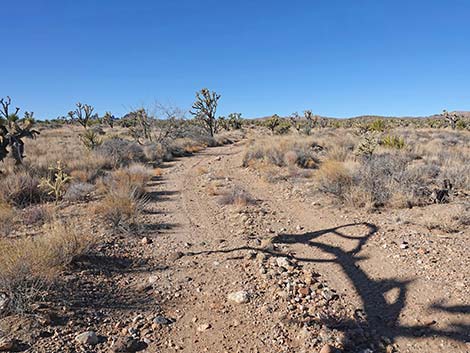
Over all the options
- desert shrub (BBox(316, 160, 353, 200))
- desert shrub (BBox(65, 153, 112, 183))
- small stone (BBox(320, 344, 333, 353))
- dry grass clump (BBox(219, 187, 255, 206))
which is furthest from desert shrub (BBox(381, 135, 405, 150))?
small stone (BBox(320, 344, 333, 353))

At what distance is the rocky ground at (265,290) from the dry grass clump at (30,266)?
15 cm

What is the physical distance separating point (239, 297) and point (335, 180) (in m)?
5.20

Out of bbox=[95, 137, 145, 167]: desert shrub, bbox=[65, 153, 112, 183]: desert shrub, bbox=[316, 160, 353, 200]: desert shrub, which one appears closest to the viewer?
bbox=[316, 160, 353, 200]: desert shrub

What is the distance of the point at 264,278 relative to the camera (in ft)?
13.2

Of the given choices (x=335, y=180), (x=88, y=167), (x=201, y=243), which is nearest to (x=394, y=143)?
(x=335, y=180)

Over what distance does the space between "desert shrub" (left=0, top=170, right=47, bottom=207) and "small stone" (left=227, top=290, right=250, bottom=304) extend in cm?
597

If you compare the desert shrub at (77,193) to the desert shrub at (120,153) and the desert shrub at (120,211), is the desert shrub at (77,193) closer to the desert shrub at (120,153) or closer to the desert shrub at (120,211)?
the desert shrub at (120,211)

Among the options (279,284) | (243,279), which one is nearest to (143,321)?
(243,279)

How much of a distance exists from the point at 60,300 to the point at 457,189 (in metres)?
8.38

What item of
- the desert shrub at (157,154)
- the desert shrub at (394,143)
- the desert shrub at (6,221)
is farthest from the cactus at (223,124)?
the desert shrub at (6,221)

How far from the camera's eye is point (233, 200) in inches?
298

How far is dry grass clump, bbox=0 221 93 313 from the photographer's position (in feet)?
10.4

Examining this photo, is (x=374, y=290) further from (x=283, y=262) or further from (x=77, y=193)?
(x=77, y=193)

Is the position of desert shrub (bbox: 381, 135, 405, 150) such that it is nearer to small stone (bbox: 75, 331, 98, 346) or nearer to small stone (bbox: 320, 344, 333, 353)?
small stone (bbox: 320, 344, 333, 353)
